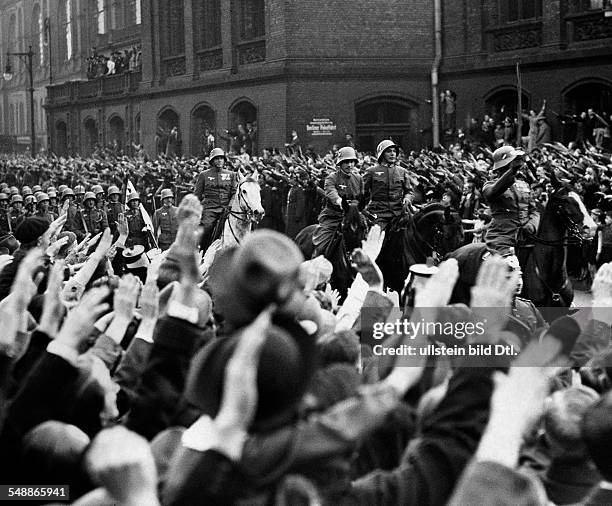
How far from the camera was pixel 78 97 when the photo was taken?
4797cm

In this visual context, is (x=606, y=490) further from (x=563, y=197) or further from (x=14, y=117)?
(x=14, y=117)

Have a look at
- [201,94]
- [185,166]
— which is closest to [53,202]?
[185,166]

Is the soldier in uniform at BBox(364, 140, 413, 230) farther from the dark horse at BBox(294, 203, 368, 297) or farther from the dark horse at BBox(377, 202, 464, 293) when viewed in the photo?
the dark horse at BBox(294, 203, 368, 297)

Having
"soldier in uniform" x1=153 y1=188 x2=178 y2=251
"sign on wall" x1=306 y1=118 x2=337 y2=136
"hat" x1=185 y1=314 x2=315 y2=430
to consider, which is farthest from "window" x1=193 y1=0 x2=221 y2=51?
"hat" x1=185 y1=314 x2=315 y2=430

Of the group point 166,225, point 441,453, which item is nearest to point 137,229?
point 166,225

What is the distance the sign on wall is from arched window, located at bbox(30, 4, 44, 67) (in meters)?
42.5

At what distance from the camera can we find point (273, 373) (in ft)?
8.00

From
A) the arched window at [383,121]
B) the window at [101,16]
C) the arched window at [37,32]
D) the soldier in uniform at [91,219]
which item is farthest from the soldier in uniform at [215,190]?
the arched window at [37,32]

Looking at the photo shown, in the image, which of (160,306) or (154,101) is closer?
(160,306)

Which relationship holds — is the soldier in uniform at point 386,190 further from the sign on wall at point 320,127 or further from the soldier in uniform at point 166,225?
the sign on wall at point 320,127

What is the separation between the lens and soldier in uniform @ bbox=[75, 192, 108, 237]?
16.0 metres

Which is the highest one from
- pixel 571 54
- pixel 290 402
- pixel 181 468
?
pixel 571 54

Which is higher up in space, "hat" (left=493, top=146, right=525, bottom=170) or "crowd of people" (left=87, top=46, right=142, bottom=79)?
"crowd of people" (left=87, top=46, right=142, bottom=79)

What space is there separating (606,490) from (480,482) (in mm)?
664
